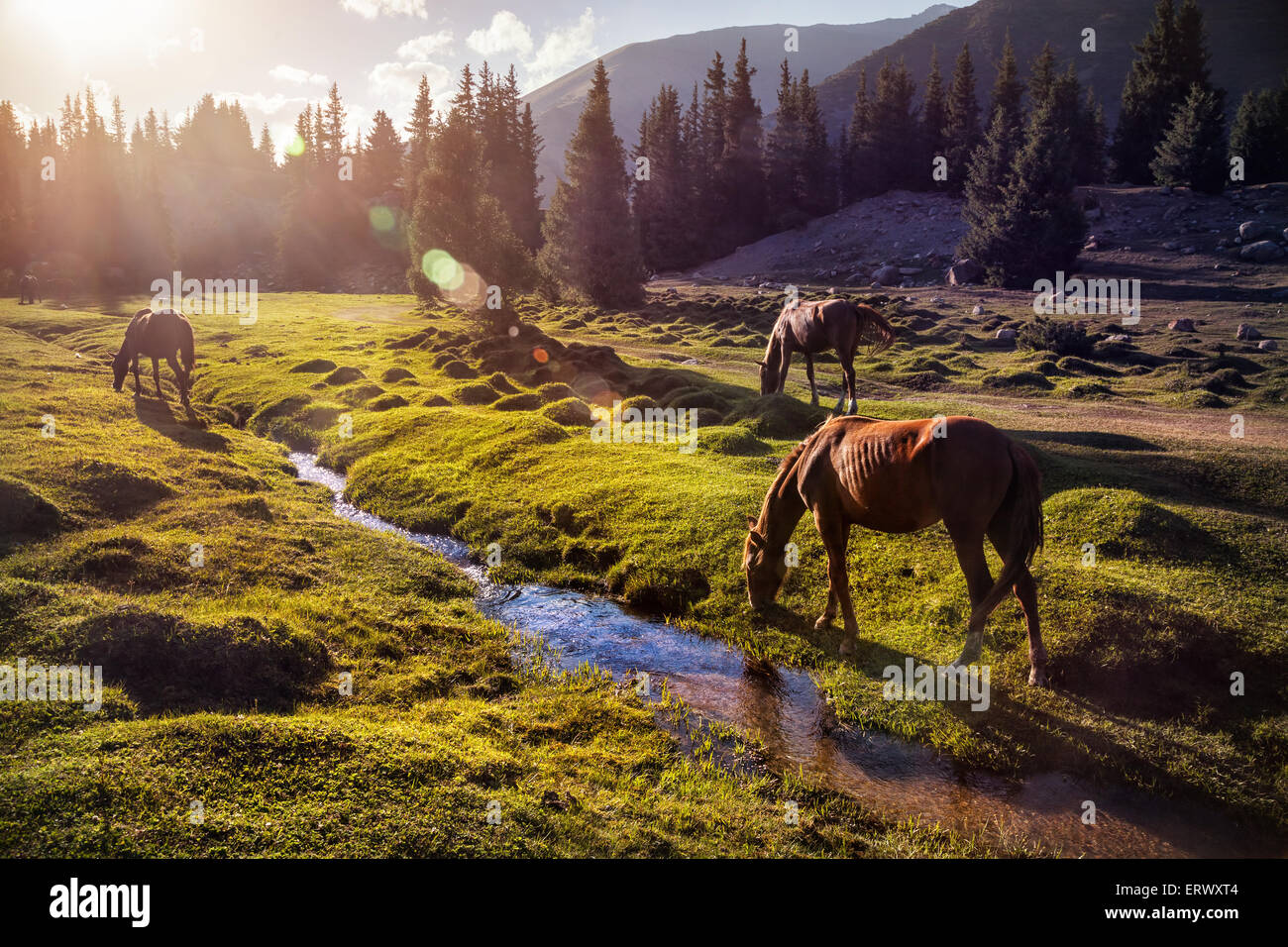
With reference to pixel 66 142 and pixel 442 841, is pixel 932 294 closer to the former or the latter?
pixel 442 841

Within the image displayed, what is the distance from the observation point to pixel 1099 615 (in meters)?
8.92

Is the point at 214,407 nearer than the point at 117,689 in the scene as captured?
No

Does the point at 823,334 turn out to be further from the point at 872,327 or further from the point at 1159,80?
the point at 1159,80

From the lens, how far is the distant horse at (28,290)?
5738 cm

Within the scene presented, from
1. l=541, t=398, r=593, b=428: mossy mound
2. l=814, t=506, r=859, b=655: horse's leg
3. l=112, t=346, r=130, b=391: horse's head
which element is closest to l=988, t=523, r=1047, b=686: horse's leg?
l=814, t=506, r=859, b=655: horse's leg

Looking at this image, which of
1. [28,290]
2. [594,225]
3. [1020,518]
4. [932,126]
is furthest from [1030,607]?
[932,126]

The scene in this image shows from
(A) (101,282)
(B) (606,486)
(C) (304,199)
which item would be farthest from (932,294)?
(C) (304,199)

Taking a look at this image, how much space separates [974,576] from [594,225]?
53.9 meters

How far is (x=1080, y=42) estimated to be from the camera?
134m

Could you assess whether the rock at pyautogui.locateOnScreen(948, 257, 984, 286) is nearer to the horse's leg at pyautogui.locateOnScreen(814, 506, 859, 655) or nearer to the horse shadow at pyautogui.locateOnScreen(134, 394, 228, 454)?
the horse's leg at pyautogui.locateOnScreen(814, 506, 859, 655)

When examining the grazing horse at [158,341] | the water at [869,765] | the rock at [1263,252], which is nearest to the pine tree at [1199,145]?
the rock at [1263,252]

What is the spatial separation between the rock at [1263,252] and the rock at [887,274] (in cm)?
2284

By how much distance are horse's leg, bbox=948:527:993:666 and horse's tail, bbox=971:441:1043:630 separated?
0.86 feet

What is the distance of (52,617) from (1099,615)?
1274 centimetres
